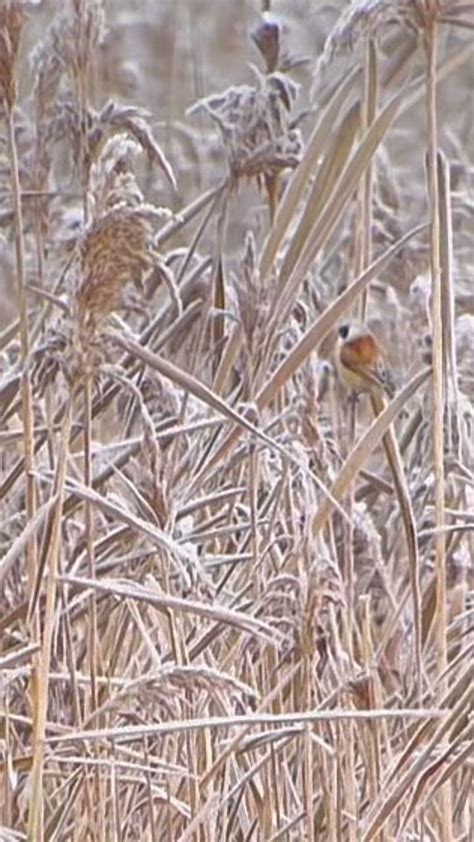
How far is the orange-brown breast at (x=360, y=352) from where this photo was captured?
1178 millimetres

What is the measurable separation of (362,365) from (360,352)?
0.04 ft

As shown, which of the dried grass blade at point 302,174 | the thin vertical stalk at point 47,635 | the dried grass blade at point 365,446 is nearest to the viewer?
the thin vertical stalk at point 47,635

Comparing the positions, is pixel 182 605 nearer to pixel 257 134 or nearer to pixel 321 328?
pixel 321 328

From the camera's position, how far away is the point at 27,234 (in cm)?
186

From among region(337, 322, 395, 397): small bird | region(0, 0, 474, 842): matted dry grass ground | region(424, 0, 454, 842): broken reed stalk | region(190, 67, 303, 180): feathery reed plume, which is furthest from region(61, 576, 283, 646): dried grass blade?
region(190, 67, 303, 180): feathery reed plume

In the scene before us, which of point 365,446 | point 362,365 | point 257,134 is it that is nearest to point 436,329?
point 365,446

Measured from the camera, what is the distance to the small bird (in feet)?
3.86

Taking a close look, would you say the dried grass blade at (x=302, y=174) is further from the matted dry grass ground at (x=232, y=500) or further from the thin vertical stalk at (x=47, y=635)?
the thin vertical stalk at (x=47, y=635)

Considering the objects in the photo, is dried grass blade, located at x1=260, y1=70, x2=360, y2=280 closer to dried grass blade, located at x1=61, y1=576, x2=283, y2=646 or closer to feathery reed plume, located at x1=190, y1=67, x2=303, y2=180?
feathery reed plume, located at x1=190, y1=67, x2=303, y2=180

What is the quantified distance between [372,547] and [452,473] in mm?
83

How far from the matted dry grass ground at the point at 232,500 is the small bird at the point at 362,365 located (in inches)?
1.0

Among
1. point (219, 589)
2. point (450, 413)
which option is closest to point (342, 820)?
point (219, 589)

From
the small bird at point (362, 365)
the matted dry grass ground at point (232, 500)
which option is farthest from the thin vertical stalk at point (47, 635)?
the small bird at point (362, 365)

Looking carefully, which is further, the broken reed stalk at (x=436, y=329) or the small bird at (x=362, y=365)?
the small bird at (x=362, y=365)
